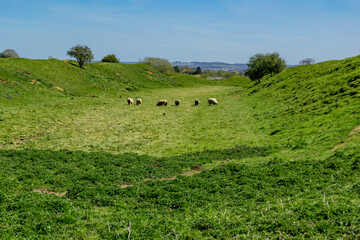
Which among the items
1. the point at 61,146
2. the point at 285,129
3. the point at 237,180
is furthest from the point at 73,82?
the point at 237,180

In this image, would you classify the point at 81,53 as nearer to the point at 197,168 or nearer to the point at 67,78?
the point at 67,78

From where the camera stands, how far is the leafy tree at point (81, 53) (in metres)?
80.4

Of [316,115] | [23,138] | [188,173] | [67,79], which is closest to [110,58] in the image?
[67,79]

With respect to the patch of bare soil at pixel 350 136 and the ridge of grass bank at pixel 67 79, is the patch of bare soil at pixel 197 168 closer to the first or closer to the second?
the patch of bare soil at pixel 350 136

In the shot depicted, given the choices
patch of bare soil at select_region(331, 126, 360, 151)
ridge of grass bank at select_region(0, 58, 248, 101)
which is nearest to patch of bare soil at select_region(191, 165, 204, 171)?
patch of bare soil at select_region(331, 126, 360, 151)

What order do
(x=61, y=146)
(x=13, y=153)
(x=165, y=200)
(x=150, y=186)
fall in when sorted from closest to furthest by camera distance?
(x=165, y=200)
(x=150, y=186)
(x=13, y=153)
(x=61, y=146)

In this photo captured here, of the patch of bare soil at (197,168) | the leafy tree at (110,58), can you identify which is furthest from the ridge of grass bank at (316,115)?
the leafy tree at (110,58)

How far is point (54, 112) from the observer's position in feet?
125

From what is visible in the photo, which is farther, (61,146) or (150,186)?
(61,146)

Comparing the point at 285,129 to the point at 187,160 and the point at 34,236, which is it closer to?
the point at 187,160

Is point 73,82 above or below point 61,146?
above

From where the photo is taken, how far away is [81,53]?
81.2 meters

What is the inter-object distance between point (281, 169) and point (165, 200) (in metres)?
6.91

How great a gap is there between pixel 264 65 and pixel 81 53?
179 ft
